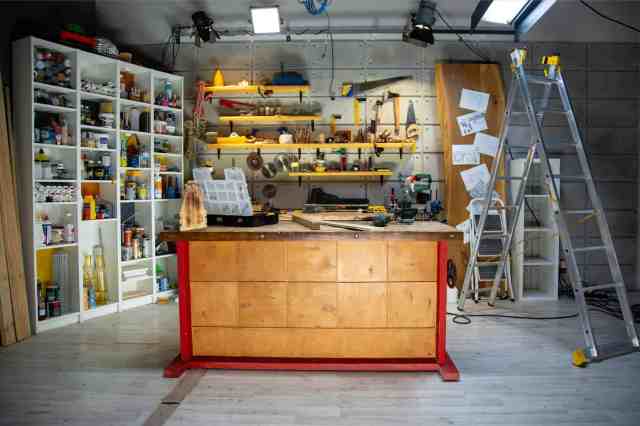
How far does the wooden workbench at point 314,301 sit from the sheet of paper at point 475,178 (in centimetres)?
232

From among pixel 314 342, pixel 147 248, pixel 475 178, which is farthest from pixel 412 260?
pixel 147 248

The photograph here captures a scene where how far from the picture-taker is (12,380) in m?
2.71

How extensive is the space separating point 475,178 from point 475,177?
11mm

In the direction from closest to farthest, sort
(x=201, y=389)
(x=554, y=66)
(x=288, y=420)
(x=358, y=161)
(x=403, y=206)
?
(x=288, y=420)
(x=201, y=389)
(x=403, y=206)
(x=554, y=66)
(x=358, y=161)

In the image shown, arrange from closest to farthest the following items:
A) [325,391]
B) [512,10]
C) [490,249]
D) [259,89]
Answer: [325,391], [512,10], [490,249], [259,89]

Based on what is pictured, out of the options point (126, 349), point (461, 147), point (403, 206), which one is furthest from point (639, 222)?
point (126, 349)

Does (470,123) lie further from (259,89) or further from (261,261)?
(261,261)

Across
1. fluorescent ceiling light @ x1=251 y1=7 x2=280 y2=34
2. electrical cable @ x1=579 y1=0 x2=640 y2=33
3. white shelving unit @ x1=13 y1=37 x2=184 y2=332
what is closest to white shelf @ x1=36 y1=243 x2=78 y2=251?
white shelving unit @ x1=13 y1=37 x2=184 y2=332

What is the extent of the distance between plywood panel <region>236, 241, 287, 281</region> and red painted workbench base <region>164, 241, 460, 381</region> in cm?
35

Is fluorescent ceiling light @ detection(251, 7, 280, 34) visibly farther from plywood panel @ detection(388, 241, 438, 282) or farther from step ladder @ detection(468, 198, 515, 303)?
plywood panel @ detection(388, 241, 438, 282)

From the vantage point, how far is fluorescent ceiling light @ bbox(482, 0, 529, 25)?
3.90 metres

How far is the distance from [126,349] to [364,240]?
1.98 metres

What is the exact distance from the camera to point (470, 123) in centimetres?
492

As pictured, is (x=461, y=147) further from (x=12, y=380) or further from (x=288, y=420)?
(x=12, y=380)
